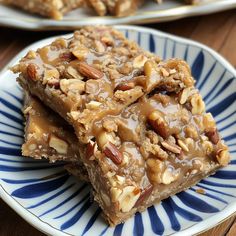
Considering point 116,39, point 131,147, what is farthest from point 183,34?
point 131,147

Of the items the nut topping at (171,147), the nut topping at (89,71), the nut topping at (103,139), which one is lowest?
the nut topping at (103,139)

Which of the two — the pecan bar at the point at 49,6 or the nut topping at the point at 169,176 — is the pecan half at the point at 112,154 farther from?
the pecan bar at the point at 49,6

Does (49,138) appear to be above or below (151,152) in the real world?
below

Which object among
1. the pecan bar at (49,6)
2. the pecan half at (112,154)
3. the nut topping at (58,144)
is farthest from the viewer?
the pecan bar at (49,6)

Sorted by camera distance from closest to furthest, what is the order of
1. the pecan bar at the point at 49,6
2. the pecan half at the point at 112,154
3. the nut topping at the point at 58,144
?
the pecan half at the point at 112,154 → the nut topping at the point at 58,144 → the pecan bar at the point at 49,6

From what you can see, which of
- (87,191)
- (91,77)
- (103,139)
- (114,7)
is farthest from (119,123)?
(114,7)

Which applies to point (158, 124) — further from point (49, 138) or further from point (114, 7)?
point (114, 7)

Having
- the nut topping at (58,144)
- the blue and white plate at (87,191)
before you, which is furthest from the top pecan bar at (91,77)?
the blue and white plate at (87,191)
